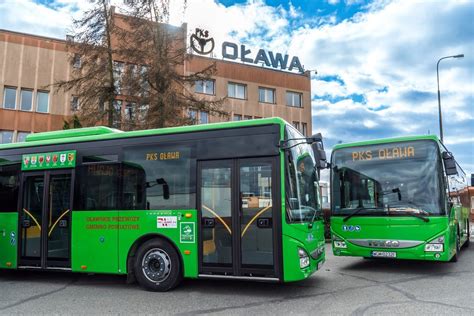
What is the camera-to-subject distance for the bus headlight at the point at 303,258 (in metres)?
7.14

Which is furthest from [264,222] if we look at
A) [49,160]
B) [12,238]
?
[12,238]

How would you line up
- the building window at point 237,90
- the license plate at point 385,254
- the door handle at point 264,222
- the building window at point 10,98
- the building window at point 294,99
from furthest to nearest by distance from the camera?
the building window at point 294,99
the building window at point 237,90
the building window at point 10,98
the license plate at point 385,254
the door handle at point 264,222

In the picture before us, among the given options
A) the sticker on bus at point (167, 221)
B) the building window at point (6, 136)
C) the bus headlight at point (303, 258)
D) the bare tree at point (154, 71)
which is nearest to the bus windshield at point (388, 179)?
the bus headlight at point (303, 258)

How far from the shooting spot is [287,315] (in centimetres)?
625

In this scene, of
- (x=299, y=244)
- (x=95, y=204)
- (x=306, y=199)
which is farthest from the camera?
(x=95, y=204)

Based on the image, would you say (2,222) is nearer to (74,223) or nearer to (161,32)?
(74,223)

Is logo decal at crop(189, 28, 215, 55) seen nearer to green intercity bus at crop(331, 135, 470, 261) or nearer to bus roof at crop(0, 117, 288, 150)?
bus roof at crop(0, 117, 288, 150)

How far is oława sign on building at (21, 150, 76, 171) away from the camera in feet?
30.1

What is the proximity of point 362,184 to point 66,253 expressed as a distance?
6.72 meters


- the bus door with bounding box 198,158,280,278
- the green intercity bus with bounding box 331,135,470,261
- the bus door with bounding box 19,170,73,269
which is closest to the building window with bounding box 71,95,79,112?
the bus door with bounding box 19,170,73,269

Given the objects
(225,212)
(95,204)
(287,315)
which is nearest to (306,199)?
(225,212)

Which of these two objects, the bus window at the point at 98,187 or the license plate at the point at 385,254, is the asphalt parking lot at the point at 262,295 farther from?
the bus window at the point at 98,187

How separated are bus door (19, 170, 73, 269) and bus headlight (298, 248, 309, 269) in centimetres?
478

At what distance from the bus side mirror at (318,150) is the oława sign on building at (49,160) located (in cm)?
503
